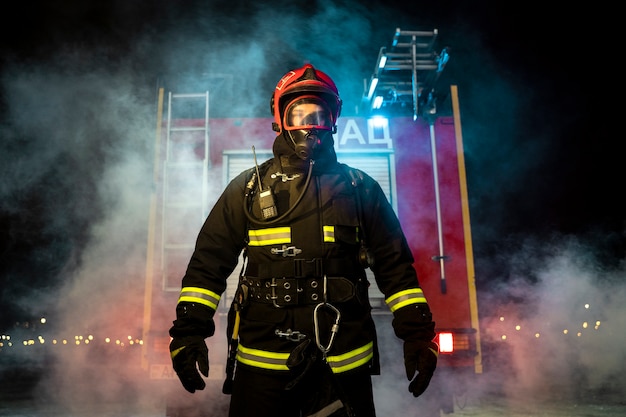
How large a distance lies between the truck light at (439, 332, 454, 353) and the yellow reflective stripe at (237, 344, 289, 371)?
1.92 m

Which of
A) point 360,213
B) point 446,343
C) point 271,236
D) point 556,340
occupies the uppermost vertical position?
point 360,213

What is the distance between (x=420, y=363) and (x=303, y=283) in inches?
26.0

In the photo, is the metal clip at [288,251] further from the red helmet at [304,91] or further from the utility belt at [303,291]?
the red helmet at [304,91]

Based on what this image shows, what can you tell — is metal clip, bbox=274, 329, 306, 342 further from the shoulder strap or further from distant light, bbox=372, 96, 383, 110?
distant light, bbox=372, 96, 383, 110

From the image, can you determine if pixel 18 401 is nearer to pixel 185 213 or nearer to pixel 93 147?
pixel 93 147

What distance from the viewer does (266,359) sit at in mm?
1952

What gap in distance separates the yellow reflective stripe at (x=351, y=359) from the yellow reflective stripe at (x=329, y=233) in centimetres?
53

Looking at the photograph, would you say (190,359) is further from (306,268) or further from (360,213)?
(360,213)

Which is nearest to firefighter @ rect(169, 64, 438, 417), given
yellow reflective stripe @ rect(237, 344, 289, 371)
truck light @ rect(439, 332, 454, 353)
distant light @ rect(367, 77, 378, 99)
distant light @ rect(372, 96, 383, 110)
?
yellow reflective stripe @ rect(237, 344, 289, 371)

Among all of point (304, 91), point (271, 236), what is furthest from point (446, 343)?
point (304, 91)

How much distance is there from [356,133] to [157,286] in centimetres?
231

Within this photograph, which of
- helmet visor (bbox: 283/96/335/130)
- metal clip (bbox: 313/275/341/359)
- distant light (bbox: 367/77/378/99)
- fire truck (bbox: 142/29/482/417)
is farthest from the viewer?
distant light (bbox: 367/77/378/99)

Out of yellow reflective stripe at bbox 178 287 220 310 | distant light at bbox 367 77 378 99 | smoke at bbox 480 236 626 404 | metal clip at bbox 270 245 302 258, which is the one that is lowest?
smoke at bbox 480 236 626 404

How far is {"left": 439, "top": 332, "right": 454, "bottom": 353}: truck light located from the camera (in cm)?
343
